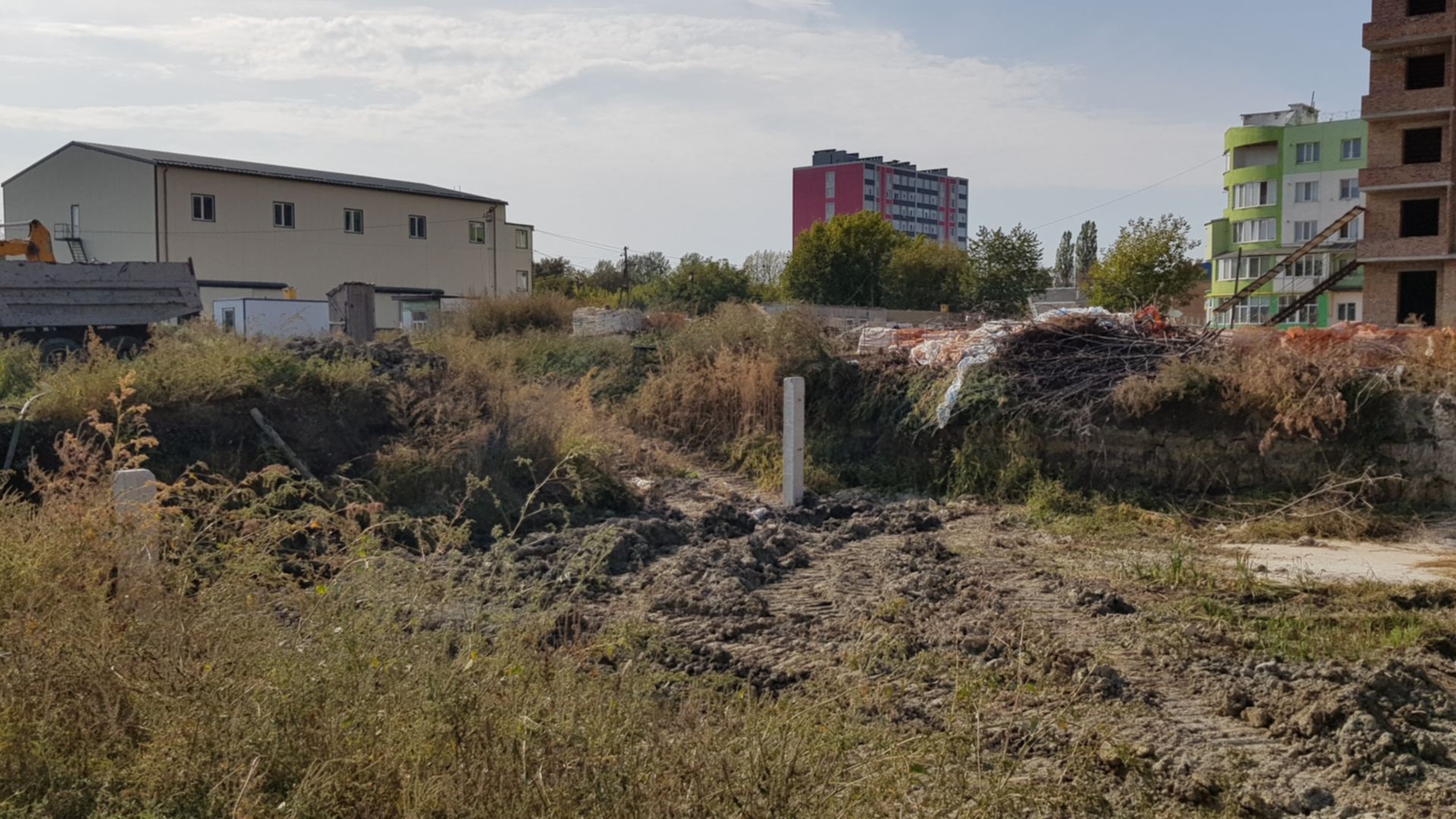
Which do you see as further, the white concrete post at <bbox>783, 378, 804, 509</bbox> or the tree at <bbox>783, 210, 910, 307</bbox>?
the tree at <bbox>783, 210, 910, 307</bbox>

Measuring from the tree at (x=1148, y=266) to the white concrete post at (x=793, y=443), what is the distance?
34.8m

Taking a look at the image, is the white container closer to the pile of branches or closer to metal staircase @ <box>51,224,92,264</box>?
the pile of branches

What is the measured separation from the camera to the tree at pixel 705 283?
4616 cm

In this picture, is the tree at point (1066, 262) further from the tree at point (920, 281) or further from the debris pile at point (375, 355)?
the debris pile at point (375, 355)

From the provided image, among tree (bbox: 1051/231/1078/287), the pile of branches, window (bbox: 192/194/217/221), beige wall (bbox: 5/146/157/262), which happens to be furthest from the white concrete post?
tree (bbox: 1051/231/1078/287)

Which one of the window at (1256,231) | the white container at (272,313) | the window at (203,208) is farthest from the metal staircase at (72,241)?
the window at (1256,231)

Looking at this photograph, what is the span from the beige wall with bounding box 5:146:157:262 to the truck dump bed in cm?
1843

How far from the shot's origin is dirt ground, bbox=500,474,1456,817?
547cm

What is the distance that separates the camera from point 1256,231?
2574 inches

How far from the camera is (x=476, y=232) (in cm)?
4900

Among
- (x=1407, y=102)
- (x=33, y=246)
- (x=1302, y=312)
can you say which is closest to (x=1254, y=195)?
(x=1302, y=312)

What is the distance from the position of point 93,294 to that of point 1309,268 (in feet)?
191

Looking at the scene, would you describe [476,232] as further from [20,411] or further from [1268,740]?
[1268,740]

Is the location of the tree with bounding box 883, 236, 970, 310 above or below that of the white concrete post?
above
